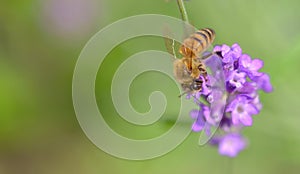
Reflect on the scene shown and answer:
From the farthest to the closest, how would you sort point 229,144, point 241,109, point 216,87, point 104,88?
1. point 104,88
2. point 229,144
3. point 241,109
4. point 216,87

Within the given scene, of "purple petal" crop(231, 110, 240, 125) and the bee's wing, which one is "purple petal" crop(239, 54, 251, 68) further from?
"purple petal" crop(231, 110, 240, 125)

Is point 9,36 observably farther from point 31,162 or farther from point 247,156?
point 247,156

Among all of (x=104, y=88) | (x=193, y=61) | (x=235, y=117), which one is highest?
(x=104, y=88)

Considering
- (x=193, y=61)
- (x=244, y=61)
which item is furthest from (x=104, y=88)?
(x=244, y=61)

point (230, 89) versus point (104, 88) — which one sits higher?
point (104, 88)

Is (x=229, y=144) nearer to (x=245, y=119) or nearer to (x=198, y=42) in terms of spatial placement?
(x=245, y=119)
